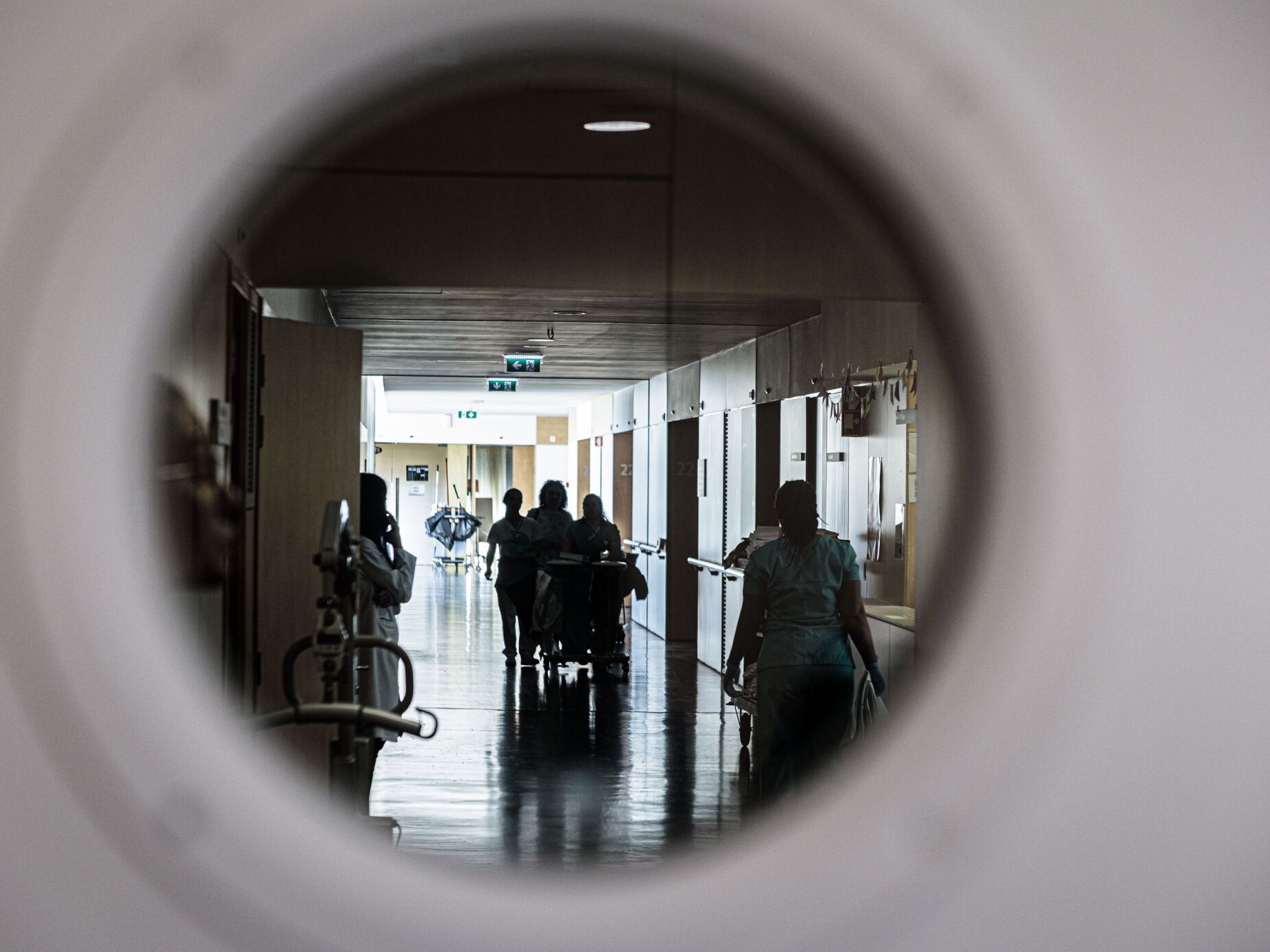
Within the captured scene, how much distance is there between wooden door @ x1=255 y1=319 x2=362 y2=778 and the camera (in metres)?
0.81

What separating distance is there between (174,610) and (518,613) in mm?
3589

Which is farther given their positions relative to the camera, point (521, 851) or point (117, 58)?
point (521, 851)

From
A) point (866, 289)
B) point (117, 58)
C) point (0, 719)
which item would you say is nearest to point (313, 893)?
point (0, 719)

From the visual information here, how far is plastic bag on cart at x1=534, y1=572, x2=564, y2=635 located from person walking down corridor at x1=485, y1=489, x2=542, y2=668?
3cm

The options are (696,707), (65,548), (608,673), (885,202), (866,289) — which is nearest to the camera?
(65,548)

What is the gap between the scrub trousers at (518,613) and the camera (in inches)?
155

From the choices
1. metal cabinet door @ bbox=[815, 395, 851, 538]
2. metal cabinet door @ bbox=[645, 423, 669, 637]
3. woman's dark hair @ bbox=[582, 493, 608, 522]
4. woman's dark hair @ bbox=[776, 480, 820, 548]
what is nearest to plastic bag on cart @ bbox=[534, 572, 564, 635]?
woman's dark hair @ bbox=[582, 493, 608, 522]

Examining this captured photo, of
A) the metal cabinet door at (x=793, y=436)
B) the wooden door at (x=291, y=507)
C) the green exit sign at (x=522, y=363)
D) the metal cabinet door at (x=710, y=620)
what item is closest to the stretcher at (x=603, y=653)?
the metal cabinet door at (x=710, y=620)

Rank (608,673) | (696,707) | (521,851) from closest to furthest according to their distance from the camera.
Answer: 1. (521,851)
2. (696,707)
3. (608,673)

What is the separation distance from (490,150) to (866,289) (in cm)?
41

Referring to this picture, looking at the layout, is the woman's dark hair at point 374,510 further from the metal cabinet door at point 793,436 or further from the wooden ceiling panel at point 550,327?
the metal cabinet door at point 793,436

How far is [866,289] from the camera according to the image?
111 cm

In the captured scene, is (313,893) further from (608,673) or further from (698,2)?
(608,673)

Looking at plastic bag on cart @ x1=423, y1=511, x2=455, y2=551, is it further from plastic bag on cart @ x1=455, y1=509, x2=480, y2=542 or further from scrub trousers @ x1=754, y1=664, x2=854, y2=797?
scrub trousers @ x1=754, y1=664, x2=854, y2=797
